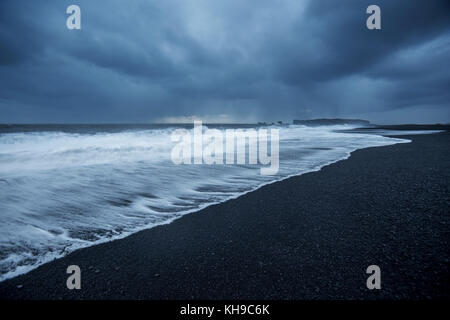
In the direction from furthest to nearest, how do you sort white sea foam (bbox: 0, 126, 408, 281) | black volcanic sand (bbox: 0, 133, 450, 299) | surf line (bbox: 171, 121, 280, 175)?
surf line (bbox: 171, 121, 280, 175) < white sea foam (bbox: 0, 126, 408, 281) < black volcanic sand (bbox: 0, 133, 450, 299)

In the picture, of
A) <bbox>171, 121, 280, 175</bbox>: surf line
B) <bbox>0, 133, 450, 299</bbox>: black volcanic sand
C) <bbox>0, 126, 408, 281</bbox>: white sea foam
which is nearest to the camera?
<bbox>0, 133, 450, 299</bbox>: black volcanic sand

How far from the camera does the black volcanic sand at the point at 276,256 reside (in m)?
1.59

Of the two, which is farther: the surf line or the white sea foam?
the surf line

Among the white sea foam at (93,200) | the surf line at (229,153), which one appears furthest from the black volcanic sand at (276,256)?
the surf line at (229,153)

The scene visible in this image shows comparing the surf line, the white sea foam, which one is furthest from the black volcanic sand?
the surf line

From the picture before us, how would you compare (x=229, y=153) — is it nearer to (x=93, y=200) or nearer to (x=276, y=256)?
(x=93, y=200)

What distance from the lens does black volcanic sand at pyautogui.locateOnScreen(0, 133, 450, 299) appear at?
5.23ft

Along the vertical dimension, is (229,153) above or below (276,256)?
above

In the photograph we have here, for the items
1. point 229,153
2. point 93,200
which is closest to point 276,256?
point 93,200

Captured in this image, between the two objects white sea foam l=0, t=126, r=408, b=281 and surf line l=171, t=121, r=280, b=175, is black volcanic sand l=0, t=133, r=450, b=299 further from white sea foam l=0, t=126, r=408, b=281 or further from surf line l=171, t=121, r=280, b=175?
surf line l=171, t=121, r=280, b=175

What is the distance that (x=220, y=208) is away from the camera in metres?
3.26

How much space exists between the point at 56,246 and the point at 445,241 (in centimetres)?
435

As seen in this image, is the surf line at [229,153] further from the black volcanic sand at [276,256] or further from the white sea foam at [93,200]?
the black volcanic sand at [276,256]

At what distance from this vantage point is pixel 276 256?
1967mm
